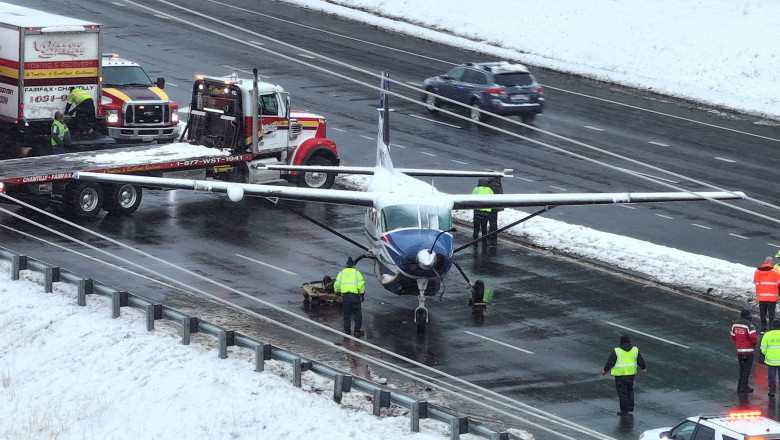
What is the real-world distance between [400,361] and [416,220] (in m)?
3.29

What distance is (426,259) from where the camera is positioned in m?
24.7

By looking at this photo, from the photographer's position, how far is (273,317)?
26.0 meters

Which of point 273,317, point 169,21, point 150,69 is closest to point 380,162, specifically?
point 273,317

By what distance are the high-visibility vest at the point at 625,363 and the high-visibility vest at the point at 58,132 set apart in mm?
18904

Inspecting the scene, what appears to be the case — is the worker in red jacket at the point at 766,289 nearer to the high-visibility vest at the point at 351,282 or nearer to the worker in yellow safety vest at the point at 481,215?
the high-visibility vest at the point at 351,282

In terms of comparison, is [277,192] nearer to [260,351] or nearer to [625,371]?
[260,351]

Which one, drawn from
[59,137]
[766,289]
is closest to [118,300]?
[59,137]

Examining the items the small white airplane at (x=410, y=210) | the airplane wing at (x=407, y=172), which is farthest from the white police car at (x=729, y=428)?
the airplane wing at (x=407, y=172)

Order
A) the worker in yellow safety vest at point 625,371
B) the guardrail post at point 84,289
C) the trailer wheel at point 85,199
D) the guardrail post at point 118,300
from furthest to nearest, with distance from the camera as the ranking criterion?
the trailer wheel at point 85,199, the guardrail post at point 84,289, the guardrail post at point 118,300, the worker in yellow safety vest at point 625,371

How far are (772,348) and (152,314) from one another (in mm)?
11189

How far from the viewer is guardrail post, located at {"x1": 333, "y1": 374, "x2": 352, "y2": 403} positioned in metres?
21.1

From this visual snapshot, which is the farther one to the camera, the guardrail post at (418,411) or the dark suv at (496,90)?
the dark suv at (496,90)

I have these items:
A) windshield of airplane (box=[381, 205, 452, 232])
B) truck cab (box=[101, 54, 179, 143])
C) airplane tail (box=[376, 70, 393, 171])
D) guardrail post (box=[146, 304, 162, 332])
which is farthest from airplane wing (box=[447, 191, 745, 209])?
truck cab (box=[101, 54, 179, 143])

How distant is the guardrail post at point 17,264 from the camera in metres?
27.0
